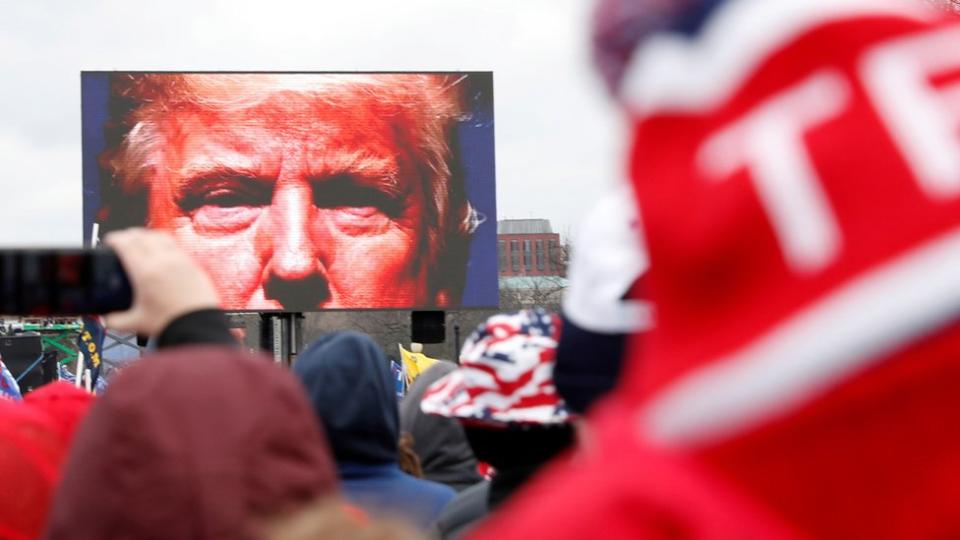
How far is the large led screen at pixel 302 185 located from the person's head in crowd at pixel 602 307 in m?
18.1

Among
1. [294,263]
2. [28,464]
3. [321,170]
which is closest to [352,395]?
[28,464]

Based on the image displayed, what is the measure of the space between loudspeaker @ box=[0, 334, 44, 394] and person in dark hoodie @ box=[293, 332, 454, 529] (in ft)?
49.2

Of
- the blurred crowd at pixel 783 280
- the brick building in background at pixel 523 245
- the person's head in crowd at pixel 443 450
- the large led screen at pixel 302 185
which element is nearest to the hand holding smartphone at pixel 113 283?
the blurred crowd at pixel 783 280

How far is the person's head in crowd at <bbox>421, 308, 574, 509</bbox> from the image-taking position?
9.56ft

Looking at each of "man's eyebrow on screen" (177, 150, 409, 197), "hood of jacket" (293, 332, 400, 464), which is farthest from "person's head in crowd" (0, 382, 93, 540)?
"man's eyebrow on screen" (177, 150, 409, 197)

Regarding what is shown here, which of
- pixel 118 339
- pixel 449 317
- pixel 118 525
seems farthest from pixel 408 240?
pixel 118 525

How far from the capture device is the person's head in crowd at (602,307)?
2064mm

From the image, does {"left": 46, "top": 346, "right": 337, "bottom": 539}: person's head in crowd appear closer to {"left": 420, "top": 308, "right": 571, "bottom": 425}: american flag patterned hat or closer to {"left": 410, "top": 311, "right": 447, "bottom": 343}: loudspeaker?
{"left": 420, "top": 308, "right": 571, "bottom": 425}: american flag patterned hat

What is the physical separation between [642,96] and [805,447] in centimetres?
26

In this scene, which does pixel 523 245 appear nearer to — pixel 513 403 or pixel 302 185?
pixel 302 185

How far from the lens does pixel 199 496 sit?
1.29 m

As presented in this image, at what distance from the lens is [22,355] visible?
1775 centimetres

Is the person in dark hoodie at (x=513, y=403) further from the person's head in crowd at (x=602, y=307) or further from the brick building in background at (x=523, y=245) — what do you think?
the brick building in background at (x=523, y=245)

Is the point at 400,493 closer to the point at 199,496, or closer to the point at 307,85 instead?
the point at 199,496
